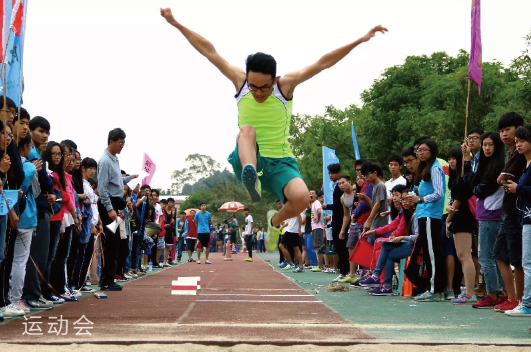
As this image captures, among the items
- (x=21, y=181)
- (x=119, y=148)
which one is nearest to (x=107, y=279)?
(x=119, y=148)

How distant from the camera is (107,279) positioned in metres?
9.76

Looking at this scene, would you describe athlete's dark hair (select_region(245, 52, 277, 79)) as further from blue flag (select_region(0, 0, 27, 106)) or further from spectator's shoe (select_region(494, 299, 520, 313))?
spectator's shoe (select_region(494, 299, 520, 313))

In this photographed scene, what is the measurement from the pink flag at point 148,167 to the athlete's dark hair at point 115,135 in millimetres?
6348

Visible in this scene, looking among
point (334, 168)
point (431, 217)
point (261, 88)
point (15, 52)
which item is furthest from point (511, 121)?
point (15, 52)

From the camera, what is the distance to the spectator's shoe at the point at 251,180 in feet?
18.9

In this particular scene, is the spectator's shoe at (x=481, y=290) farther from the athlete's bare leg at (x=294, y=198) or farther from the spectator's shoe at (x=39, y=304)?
the spectator's shoe at (x=39, y=304)

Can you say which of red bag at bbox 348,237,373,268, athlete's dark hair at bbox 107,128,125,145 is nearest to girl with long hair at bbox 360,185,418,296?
red bag at bbox 348,237,373,268

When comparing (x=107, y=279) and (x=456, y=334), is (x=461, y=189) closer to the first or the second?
(x=456, y=334)

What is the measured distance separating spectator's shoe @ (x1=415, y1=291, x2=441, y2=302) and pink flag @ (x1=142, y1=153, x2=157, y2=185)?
9011mm

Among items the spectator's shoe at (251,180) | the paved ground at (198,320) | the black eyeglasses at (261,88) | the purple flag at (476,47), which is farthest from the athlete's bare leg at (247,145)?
the purple flag at (476,47)

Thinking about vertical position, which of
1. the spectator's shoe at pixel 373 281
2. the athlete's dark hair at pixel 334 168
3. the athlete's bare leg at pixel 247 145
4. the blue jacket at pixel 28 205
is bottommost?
the spectator's shoe at pixel 373 281

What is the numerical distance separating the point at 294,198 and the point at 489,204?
2.67 m

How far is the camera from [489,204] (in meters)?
7.45

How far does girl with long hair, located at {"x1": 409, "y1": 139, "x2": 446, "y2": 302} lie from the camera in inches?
335
